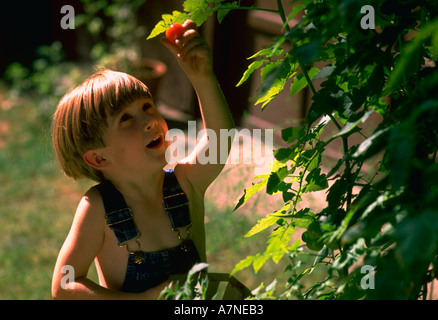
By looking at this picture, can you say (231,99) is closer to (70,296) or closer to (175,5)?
(175,5)

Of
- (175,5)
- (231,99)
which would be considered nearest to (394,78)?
(231,99)

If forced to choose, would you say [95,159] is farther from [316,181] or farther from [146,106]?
[316,181]

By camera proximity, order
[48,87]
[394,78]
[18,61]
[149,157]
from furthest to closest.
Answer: [18,61] < [48,87] < [149,157] < [394,78]

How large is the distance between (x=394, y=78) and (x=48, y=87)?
17.5 feet

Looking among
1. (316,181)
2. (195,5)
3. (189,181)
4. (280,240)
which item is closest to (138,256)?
(189,181)

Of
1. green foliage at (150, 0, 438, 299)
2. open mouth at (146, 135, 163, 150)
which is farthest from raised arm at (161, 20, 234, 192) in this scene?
green foliage at (150, 0, 438, 299)

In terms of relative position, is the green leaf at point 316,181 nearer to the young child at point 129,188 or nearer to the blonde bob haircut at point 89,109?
the young child at point 129,188

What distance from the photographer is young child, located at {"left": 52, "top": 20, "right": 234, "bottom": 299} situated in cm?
174

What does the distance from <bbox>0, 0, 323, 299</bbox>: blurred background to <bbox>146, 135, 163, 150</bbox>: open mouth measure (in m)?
0.66

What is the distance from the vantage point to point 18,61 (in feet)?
22.6

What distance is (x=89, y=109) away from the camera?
1812 mm

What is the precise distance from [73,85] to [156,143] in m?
0.78

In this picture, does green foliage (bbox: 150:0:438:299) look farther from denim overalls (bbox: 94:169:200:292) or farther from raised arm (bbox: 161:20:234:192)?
denim overalls (bbox: 94:169:200:292)

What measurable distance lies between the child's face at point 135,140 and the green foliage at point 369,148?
44cm
